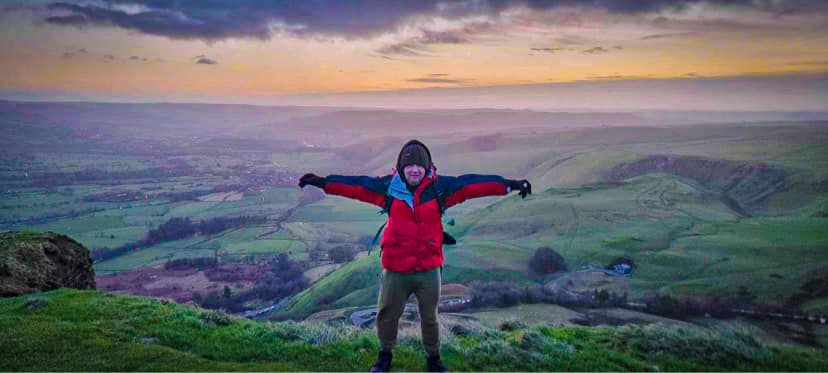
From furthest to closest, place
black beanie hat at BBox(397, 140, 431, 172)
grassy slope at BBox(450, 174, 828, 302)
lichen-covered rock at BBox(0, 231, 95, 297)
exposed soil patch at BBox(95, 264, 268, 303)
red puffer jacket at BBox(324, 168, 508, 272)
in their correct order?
exposed soil patch at BBox(95, 264, 268, 303), grassy slope at BBox(450, 174, 828, 302), lichen-covered rock at BBox(0, 231, 95, 297), black beanie hat at BBox(397, 140, 431, 172), red puffer jacket at BBox(324, 168, 508, 272)

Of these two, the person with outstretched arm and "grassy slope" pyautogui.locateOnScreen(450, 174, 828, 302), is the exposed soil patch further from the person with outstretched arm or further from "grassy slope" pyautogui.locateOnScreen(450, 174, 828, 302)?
the person with outstretched arm

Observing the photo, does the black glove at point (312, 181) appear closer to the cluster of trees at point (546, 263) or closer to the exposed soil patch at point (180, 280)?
the exposed soil patch at point (180, 280)

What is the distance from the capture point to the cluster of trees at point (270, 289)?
58.8 m

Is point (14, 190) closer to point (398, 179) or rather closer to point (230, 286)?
point (230, 286)

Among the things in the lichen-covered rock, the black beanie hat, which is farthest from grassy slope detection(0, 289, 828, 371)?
the black beanie hat

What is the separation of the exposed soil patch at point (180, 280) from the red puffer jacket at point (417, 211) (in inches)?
2171

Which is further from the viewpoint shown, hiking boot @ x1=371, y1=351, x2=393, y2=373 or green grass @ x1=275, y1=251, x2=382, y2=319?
green grass @ x1=275, y1=251, x2=382, y2=319

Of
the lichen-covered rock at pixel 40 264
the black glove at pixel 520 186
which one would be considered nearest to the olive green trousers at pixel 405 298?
the black glove at pixel 520 186

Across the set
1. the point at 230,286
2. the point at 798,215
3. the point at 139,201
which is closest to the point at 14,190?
the point at 139,201

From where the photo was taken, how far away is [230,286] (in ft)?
209

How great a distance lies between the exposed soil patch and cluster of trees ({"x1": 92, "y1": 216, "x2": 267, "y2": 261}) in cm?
1165

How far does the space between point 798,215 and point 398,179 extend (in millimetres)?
99211

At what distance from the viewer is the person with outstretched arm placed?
7.78 metres

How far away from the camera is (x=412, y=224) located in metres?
7.79
